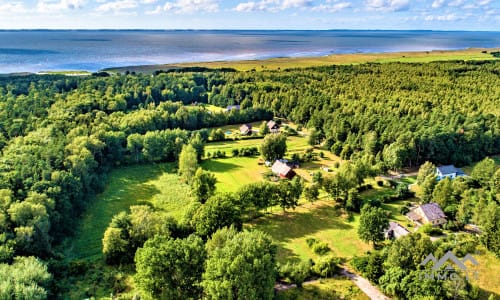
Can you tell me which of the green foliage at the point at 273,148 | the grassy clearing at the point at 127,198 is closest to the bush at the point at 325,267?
the grassy clearing at the point at 127,198

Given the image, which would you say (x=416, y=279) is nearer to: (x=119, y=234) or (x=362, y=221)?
(x=362, y=221)

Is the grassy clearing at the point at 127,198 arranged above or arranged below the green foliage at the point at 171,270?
below

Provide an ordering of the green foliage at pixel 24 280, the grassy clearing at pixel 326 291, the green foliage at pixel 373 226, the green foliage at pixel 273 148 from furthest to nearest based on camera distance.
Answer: the green foliage at pixel 273 148 < the green foliage at pixel 373 226 < the grassy clearing at pixel 326 291 < the green foliage at pixel 24 280

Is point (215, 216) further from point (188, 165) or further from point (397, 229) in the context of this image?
point (397, 229)

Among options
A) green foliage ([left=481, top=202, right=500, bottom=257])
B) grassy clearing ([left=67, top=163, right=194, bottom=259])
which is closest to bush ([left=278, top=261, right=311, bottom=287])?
grassy clearing ([left=67, top=163, right=194, bottom=259])

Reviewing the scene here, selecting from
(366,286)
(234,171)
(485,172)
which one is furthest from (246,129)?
(366,286)

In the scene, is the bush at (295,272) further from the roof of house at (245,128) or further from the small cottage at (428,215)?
the roof of house at (245,128)
